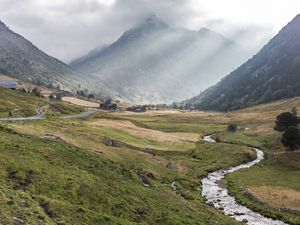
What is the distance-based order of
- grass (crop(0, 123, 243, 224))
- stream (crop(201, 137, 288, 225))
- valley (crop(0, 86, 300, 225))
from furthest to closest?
1. stream (crop(201, 137, 288, 225))
2. valley (crop(0, 86, 300, 225))
3. grass (crop(0, 123, 243, 224))

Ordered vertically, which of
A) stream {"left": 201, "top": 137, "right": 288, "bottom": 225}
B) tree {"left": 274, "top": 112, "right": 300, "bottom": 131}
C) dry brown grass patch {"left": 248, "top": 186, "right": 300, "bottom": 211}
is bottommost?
stream {"left": 201, "top": 137, "right": 288, "bottom": 225}

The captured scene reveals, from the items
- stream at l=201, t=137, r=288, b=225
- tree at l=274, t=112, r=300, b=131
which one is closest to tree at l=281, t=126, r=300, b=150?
tree at l=274, t=112, r=300, b=131

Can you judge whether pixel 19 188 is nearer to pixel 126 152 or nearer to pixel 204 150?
pixel 126 152

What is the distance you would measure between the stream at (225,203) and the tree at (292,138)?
914 inches

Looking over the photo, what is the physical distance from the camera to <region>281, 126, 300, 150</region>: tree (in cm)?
11432

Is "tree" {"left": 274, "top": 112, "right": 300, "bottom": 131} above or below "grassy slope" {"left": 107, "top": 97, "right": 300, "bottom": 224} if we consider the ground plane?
above

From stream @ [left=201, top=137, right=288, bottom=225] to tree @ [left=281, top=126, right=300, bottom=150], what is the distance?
23.2 metres

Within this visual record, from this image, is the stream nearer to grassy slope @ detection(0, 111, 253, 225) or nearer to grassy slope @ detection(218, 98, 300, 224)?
grassy slope @ detection(218, 98, 300, 224)

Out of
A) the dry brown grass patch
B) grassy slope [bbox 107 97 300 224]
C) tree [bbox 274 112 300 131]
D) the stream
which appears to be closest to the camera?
the stream

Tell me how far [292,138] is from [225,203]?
161ft

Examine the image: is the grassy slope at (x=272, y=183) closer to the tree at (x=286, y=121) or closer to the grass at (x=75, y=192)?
the tree at (x=286, y=121)

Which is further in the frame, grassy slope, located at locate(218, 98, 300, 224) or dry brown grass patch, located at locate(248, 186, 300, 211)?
dry brown grass patch, located at locate(248, 186, 300, 211)

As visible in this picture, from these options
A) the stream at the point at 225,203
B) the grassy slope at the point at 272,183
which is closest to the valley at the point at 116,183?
the grassy slope at the point at 272,183

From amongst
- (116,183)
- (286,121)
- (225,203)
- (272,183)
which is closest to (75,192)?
(116,183)
